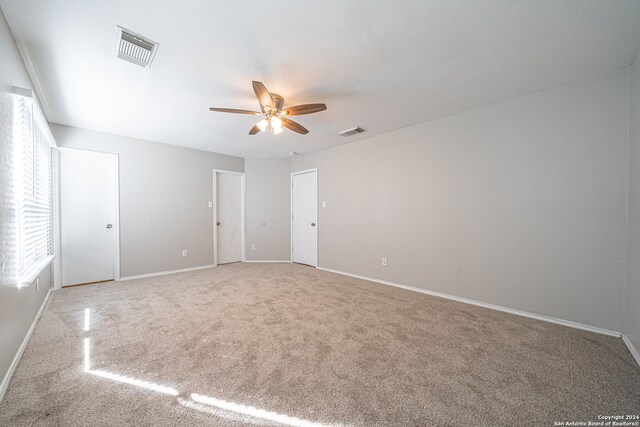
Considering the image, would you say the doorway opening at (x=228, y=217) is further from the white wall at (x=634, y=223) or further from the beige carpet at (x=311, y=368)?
the white wall at (x=634, y=223)

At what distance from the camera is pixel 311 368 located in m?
1.67

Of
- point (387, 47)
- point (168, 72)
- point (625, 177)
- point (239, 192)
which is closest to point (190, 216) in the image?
point (239, 192)

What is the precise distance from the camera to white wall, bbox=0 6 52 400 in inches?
60.4

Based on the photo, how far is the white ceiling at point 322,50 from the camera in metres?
1.52

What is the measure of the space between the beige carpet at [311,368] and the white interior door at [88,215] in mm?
1077

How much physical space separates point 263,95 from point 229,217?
12.0ft

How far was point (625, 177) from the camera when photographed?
2.09 m

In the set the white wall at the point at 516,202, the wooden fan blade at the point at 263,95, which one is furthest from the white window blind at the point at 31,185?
the white wall at the point at 516,202

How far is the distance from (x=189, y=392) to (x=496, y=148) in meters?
3.73

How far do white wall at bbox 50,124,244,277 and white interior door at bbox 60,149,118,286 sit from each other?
0.15 meters

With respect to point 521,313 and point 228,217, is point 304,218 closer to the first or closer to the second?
point 228,217

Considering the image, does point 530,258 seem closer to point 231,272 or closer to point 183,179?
point 231,272

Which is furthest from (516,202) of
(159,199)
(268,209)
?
(159,199)

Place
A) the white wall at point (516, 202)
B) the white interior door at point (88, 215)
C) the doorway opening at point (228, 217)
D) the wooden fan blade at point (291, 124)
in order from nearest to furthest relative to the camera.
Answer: the white wall at point (516, 202), the wooden fan blade at point (291, 124), the white interior door at point (88, 215), the doorway opening at point (228, 217)
